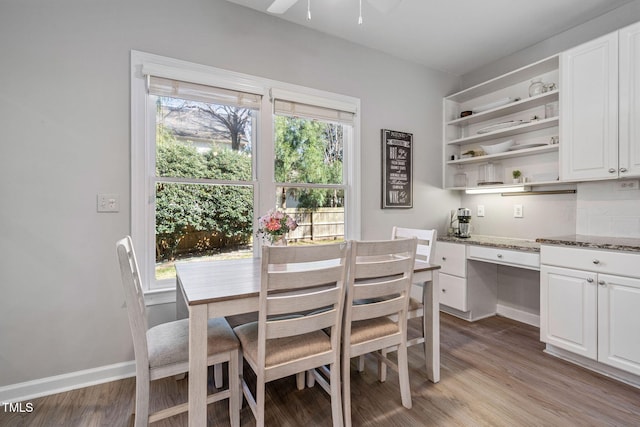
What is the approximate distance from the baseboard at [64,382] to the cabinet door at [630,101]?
12.4 feet

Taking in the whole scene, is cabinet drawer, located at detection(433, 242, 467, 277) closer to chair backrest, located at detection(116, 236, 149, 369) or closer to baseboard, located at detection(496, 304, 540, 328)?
baseboard, located at detection(496, 304, 540, 328)

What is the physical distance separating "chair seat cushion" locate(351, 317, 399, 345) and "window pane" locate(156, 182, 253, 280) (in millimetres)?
1254

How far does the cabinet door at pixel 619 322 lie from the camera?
1.93 meters

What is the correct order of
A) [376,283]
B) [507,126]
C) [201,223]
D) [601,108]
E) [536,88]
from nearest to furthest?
1. [376,283]
2. [601,108]
3. [201,223]
4. [536,88]
5. [507,126]

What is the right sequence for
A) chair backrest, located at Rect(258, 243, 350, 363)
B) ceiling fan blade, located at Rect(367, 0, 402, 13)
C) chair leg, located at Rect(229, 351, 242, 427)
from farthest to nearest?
ceiling fan blade, located at Rect(367, 0, 402, 13)
chair leg, located at Rect(229, 351, 242, 427)
chair backrest, located at Rect(258, 243, 350, 363)

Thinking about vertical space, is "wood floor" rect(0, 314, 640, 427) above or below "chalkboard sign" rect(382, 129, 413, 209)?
below

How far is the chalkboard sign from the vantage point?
10.6ft

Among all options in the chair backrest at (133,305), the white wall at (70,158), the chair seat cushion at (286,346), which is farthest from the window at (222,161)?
the chair seat cushion at (286,346)

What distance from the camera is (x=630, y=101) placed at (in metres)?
2.15

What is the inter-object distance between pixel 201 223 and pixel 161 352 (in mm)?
1145

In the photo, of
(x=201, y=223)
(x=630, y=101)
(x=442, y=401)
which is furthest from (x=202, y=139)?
(x=630, y=101)

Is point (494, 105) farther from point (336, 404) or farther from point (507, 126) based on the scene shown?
point (336, 404)

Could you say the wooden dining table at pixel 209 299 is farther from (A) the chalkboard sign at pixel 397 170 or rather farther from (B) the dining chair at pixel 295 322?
(A) the chalkboard sign at pixel 397 170

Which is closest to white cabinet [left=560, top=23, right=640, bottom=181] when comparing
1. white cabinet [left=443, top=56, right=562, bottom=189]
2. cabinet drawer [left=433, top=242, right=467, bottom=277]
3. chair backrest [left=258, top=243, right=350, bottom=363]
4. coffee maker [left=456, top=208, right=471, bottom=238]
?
white cabinet [left=443, top=56, right=562, bottom=189]
